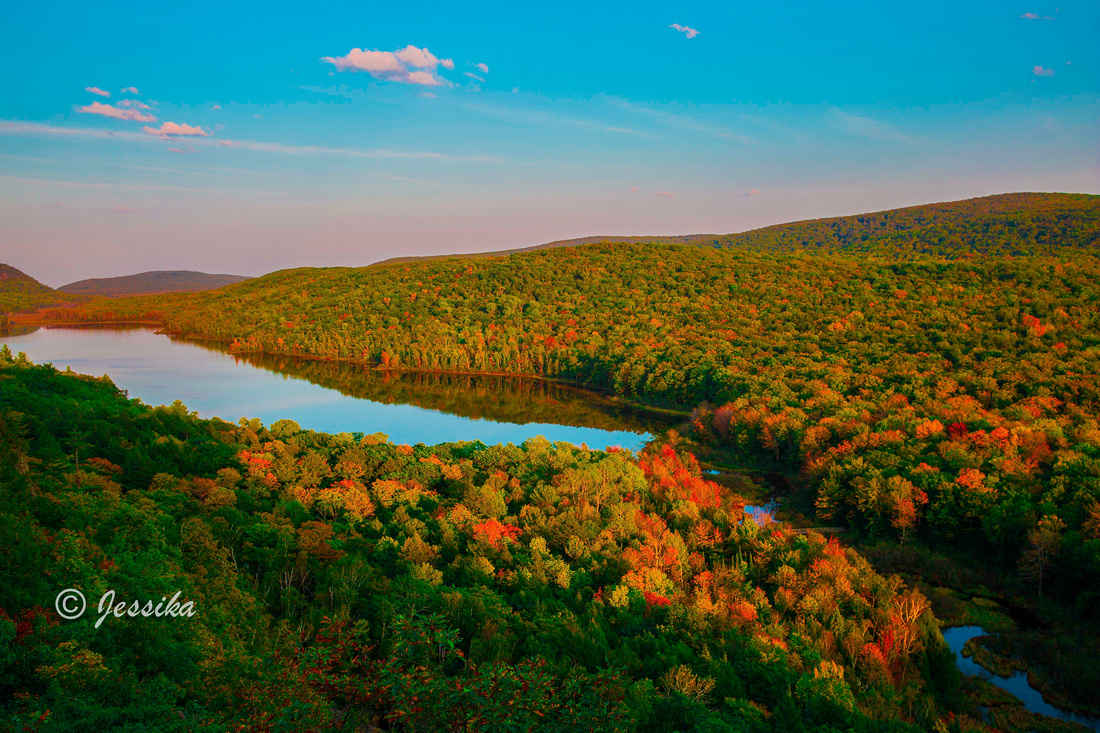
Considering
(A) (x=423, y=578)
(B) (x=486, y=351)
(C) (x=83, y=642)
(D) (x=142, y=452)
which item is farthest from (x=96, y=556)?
(B) (x=486, y=351)

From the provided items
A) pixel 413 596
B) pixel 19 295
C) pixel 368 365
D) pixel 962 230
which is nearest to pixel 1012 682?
pixel 413 596

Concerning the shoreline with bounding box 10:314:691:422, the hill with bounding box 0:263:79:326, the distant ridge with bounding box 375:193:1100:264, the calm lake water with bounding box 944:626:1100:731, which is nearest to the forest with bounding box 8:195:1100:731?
the calm lake water with bounding box 944:626:1100:731

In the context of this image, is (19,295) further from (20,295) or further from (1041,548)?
(1041,548)

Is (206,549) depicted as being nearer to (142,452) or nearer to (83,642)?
(83,642)

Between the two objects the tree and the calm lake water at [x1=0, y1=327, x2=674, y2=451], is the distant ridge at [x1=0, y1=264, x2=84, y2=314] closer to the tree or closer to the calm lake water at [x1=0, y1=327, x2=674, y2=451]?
the calm lake water at [x1=0, y1=327, x2=674, y2=451]

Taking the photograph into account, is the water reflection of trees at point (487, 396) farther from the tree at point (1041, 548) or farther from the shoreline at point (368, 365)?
the tree at point (1041, 548)
